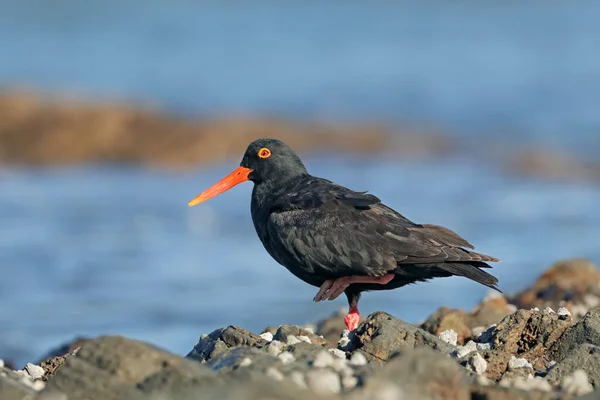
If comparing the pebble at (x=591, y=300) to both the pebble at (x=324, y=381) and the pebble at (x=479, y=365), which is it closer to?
the pebble at (x=479, y=365)

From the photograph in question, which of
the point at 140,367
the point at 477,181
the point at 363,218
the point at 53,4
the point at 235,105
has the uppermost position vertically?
the point at 53,4

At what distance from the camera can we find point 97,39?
31328mm

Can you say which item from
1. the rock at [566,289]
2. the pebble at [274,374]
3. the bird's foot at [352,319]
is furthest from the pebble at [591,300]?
the pebble at [274,374]

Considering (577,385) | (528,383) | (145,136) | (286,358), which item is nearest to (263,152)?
(286,358)

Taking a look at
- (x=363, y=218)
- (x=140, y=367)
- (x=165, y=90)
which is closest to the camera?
(x=140, y=367)

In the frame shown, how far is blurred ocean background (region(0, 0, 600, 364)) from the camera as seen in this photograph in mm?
10398

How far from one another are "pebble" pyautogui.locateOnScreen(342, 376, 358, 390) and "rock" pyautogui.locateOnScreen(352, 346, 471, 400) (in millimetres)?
66

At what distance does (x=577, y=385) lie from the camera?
4.20 meters

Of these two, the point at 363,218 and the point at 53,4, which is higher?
the point at 53,4

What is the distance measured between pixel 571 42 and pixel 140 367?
28.5 metres

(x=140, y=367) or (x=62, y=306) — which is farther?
(x=62, y=306)

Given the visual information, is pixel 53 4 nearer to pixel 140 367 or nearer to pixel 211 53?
pixel 211 53

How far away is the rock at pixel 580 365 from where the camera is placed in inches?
183

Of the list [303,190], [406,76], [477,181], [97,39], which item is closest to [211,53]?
[97,39]
